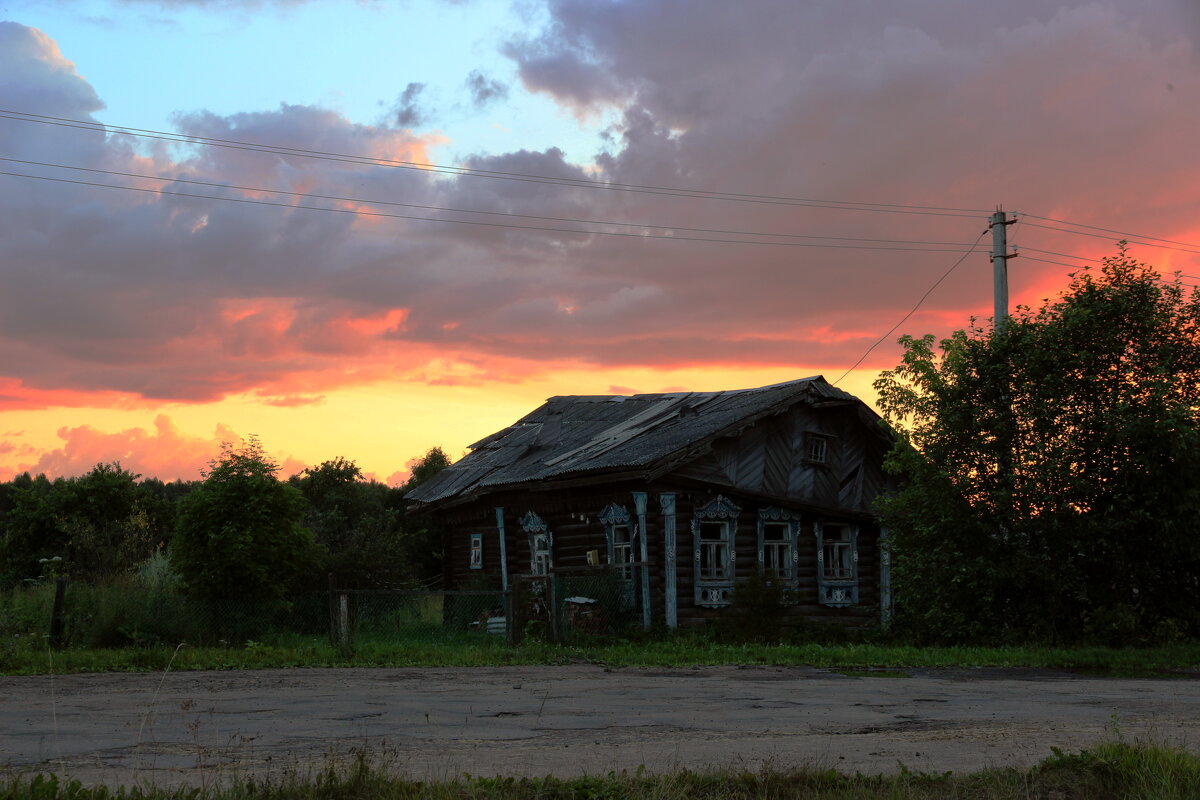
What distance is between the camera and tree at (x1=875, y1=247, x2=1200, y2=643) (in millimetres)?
Result: 22406

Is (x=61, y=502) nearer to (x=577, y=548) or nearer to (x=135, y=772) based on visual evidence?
(x=577, y=548)

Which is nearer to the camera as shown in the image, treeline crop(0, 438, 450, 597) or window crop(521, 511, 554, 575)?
treeline crop(0, 438, 450, 597)

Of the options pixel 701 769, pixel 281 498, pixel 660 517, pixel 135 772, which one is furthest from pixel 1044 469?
pixel 135 772

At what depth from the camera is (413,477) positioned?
50.8m

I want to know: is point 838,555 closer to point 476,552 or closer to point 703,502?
point 703,502

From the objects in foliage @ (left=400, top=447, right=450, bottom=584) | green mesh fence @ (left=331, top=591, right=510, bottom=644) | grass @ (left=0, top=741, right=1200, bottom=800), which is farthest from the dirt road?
foliage @ (left=400, top=447, right=450, bottom=584)

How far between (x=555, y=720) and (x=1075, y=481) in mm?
14876

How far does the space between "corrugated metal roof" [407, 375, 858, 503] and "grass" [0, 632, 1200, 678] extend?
19.8 ft

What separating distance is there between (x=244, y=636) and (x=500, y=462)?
13.1m

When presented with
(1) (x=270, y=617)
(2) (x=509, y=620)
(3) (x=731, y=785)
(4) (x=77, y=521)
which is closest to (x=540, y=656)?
(2) (x=509, y=620)

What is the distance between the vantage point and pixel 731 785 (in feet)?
25.0

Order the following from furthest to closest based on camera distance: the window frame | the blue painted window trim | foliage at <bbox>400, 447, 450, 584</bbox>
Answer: foliage at <bbox>400, 447, 450, 584</bbox> → the window frame → the blue painted window trim

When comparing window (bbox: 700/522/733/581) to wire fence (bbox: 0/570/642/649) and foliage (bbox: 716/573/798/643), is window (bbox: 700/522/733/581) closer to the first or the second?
foliage (bbox: 716/573/798/643)

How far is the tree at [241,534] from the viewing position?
21.9 m
